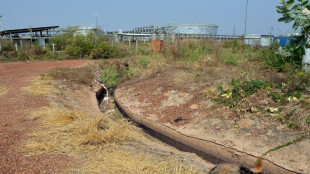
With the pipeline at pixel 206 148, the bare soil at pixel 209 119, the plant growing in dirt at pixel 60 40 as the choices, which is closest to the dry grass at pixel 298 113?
the bare soil at pixel 209 119

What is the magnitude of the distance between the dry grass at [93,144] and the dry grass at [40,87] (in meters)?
2.52

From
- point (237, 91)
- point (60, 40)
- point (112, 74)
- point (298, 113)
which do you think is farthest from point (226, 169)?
point (60, 40)

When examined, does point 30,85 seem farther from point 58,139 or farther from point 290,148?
point 290,148

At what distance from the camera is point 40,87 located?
8953mm

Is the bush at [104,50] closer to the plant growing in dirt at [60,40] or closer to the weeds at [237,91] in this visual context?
the plant growing in dirt at [60,40]

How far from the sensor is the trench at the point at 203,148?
4.83 m

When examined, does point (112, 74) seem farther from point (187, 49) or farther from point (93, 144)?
point (93, 144)

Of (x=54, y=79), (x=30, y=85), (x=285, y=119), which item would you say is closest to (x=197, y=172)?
(x=285, y=119)

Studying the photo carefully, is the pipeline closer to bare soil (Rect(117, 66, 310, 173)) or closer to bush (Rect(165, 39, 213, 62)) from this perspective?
bare soil (Rect(117, 66, 310, 173))

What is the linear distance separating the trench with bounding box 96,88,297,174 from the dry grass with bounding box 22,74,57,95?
9.17ft

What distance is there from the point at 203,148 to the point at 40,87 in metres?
5.77

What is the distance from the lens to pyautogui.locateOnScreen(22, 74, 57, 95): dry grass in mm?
8270

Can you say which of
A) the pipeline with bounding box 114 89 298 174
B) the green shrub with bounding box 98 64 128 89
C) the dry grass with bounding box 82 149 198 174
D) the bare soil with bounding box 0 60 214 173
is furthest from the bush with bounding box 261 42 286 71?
the green shrub with bounding box 98 64 128 89

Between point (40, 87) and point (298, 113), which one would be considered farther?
point (40, 87)
